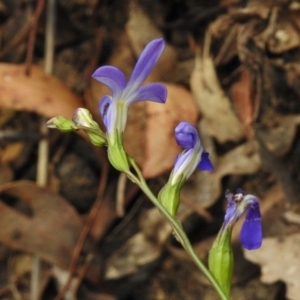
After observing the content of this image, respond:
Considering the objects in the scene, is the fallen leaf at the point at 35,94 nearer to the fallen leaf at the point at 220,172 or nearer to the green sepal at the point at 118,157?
the fallen leaf at the point at 220,172

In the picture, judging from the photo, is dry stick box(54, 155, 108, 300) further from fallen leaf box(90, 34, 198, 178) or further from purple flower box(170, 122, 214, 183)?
purple flower box(170, 122, 214, 183)

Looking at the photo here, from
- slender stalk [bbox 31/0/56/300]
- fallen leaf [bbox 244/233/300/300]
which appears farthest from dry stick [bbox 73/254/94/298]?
fallen leaf [bbox 244/233/300/300]

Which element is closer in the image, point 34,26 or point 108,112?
point 108,112

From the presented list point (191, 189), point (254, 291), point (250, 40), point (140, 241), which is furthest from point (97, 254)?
point (250, 40)

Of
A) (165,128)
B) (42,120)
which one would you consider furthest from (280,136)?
(42,120)

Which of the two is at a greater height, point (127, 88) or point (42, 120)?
point (127, 88)

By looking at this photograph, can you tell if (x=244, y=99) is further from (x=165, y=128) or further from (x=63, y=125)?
(x=63, y=125)
